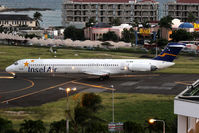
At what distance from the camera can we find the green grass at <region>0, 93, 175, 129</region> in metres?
51.1

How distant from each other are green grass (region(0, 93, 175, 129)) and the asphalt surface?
10.9 ft

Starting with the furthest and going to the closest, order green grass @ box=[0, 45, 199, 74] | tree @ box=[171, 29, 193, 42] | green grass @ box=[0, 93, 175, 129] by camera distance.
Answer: tree @ box=[171, 29, 193, 42] < green grass @ box=[0, 45, 199, 74] < green grass @ box=[0, 93, 175, 129]

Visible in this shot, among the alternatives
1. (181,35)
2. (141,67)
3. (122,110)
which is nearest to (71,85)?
(141,67)

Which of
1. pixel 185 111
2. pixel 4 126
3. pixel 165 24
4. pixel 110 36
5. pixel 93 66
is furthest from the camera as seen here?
pixel 165 24

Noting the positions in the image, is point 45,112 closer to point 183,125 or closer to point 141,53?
point 183,125

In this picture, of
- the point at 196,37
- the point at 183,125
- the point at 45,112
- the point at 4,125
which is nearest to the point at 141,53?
the point at 196,37

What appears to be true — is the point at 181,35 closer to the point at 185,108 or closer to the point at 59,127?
the point at 59,127

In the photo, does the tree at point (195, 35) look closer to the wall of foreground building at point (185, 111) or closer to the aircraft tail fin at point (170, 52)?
the aircraft tail fin at point (170, 52)

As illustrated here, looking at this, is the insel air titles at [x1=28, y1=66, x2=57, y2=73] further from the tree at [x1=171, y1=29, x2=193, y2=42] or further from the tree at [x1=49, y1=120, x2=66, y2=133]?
the tree at [x1=171, y1=29, x2=193, y2=42]

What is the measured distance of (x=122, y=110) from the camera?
5428cm

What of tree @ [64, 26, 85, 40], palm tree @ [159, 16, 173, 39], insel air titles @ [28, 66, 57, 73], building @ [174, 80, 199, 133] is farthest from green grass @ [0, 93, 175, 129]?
tree @ [64, 26, 85, 40]

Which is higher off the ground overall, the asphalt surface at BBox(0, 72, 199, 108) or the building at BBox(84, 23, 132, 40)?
the building at BBox(84, 23, 132, 40)

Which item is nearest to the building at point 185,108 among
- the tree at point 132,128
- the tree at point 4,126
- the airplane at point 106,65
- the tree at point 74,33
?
the tree at point 132,128

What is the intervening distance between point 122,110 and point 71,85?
64.2ft
